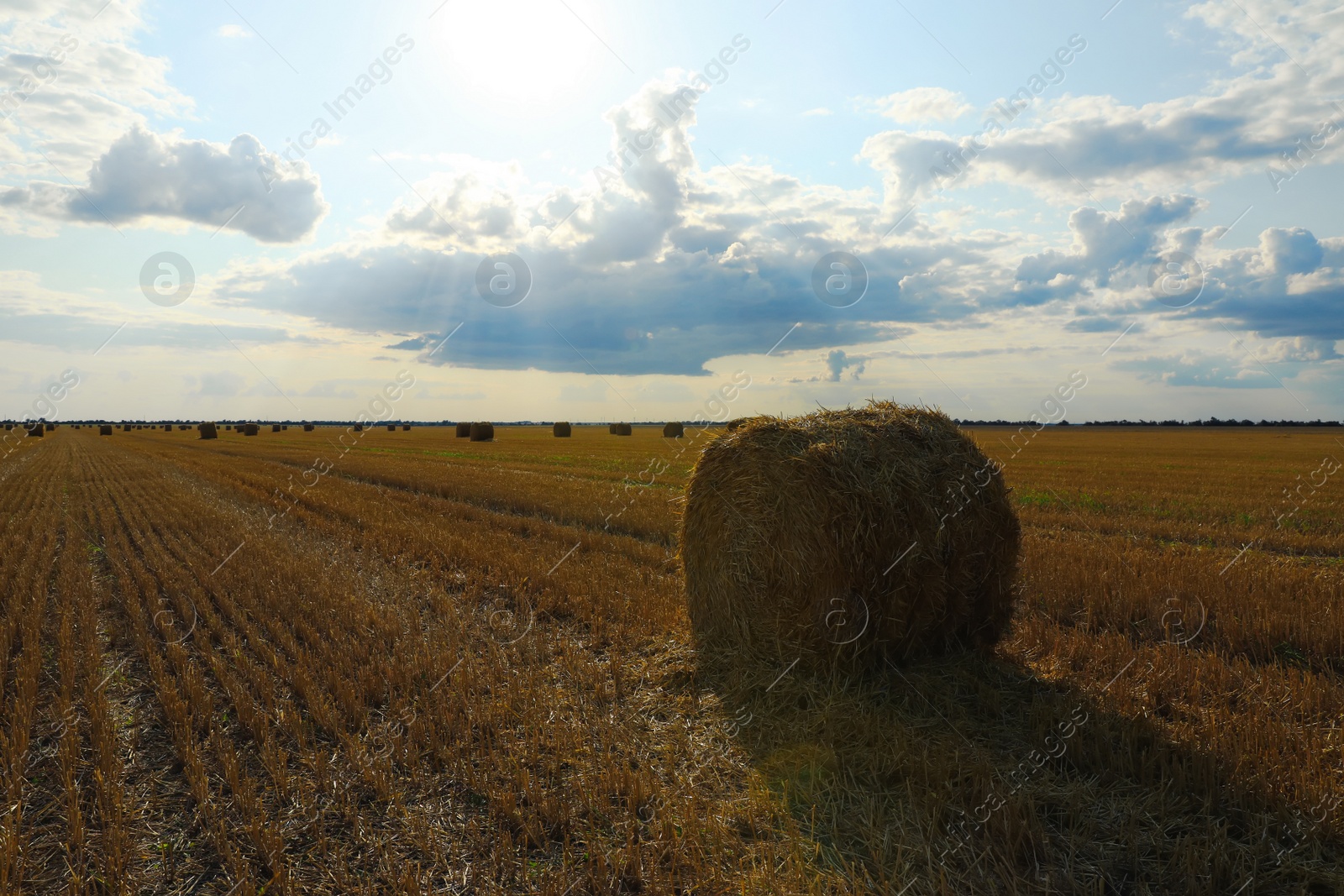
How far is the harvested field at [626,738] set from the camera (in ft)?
11.8

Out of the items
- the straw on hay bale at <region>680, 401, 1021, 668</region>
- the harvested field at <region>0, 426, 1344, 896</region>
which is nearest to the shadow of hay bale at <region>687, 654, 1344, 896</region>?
the harvested field at <region>0, 426, 1344, 896</region>

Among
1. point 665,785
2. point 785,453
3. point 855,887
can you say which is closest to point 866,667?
point 785,453

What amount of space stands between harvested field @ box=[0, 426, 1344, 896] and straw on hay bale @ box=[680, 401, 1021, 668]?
33cm

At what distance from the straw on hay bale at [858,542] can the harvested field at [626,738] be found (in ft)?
1.09

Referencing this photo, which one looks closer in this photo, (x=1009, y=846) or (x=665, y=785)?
(x=1009, y=846)

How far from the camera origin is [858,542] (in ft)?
18.8

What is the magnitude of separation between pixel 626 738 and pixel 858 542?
2.35 meters

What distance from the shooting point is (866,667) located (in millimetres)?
5875

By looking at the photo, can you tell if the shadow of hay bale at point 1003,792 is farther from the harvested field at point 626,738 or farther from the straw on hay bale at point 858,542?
the straw on hay bale at point 858,542

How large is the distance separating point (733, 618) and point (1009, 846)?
312 centimetres

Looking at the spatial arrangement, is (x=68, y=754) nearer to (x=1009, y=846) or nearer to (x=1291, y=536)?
(x=1009, y=846)

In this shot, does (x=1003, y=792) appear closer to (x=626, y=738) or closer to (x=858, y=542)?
(x=858, y=542)

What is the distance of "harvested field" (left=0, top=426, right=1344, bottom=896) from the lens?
141 inches

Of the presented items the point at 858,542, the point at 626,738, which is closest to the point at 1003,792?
the point at 858,542
